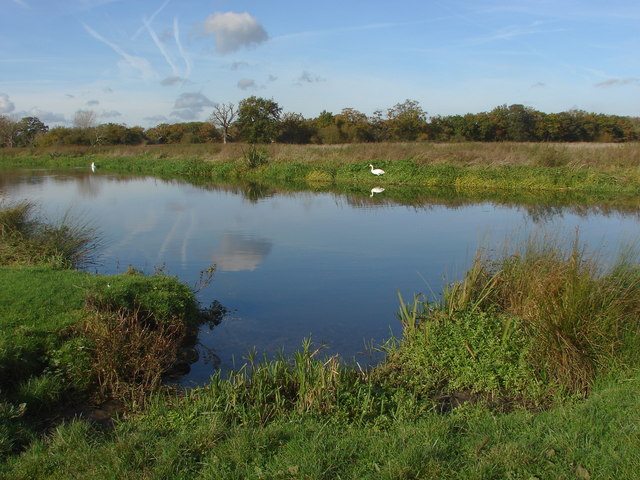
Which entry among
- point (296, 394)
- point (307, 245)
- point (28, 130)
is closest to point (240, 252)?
point (307, 245)

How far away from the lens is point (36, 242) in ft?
30.1

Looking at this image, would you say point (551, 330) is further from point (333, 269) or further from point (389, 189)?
point (389, 189)

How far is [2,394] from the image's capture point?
4.72m

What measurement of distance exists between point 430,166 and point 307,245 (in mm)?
15067

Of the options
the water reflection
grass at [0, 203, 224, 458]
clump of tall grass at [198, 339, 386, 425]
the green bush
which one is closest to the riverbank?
the water reflection

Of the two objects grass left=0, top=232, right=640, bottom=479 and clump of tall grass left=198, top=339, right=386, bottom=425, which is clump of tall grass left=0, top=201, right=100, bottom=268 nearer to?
grass left=0, top=232, right=640, bottom=479

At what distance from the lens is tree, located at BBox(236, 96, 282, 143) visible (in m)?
52.0

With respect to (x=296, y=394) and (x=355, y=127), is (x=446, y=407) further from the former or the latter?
(x=355, y=127)

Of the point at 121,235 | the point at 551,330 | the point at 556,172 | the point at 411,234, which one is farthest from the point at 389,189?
the point at 551,330

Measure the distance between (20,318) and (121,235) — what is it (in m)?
7.74

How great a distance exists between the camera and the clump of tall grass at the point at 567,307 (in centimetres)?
512

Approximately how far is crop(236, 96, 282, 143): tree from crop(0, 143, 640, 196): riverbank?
43.6 feet

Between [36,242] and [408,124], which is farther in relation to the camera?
[408,124]

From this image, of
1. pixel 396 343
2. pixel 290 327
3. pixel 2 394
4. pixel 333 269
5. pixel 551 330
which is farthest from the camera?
pixel 333 269
